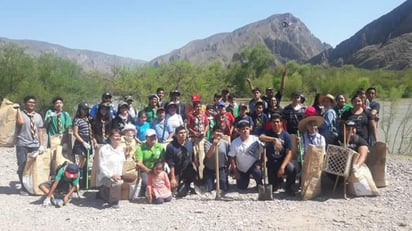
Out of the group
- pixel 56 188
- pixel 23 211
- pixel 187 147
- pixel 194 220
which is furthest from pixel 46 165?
pixel 194 220

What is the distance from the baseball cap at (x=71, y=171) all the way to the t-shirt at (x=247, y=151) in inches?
102

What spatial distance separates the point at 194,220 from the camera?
6086mm

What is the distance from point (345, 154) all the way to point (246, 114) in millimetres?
2111

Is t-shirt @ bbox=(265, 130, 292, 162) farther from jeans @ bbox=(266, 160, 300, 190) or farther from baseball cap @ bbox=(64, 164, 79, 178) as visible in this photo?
baseball cap @ bbox=(64, 164, 79, 178)

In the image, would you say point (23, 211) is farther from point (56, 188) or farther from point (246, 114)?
point (246, 114)

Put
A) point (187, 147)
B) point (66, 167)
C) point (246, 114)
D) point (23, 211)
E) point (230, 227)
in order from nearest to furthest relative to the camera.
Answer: point (230, 227)
point (23, 211)
point (66, 167)
point (187, 147)
point (246, 114)

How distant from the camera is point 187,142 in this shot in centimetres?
743

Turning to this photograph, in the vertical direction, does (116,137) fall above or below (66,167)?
above

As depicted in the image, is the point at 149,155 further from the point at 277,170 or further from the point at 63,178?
the point at 277,170

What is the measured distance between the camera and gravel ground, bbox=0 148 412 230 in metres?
5.84

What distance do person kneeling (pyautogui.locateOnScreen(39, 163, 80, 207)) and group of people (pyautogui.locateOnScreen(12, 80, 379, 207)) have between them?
0.02 m

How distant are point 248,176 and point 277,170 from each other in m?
0.58

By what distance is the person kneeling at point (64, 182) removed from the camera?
677 centimetres

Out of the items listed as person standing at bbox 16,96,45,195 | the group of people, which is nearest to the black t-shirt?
the group of people
